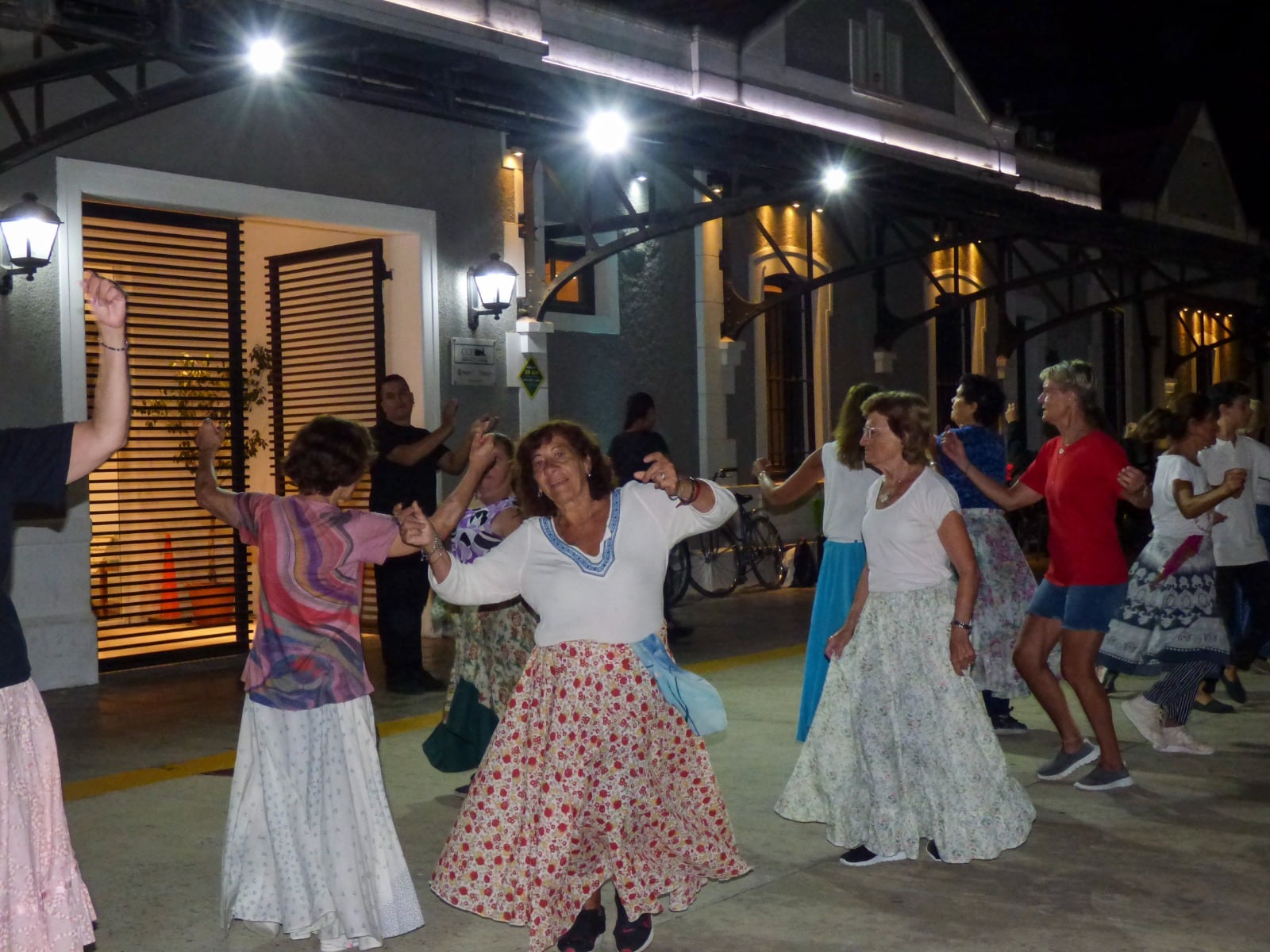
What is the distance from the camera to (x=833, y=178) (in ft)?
43.6

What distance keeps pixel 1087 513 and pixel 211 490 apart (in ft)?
12.5

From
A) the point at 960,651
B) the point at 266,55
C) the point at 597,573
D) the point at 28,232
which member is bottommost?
the point at 960,651

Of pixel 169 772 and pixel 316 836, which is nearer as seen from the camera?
pixel 316 836

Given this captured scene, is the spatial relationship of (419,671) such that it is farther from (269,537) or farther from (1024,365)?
(1024,365)

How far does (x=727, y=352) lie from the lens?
1596cm

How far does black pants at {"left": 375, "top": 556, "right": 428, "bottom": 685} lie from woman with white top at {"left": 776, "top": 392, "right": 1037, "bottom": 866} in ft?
14.0

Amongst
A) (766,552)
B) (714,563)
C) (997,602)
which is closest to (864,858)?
(997,602)

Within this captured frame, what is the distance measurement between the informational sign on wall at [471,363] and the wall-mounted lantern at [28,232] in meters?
3.66

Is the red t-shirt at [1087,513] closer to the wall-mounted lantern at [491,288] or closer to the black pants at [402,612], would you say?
the black pants at [402,612]

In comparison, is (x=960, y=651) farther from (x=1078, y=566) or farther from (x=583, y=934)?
(x=583, y=934)


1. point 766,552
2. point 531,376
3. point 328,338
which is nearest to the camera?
point 328,338

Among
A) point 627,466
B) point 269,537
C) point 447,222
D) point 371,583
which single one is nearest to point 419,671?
point 627,466

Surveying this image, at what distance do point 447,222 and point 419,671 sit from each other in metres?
4.25

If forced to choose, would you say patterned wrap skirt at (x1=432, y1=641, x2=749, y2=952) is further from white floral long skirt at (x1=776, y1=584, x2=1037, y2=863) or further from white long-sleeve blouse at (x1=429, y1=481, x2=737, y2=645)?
white floral long skirt at (x1=776, y1=584, x2=1037, y2=863)
